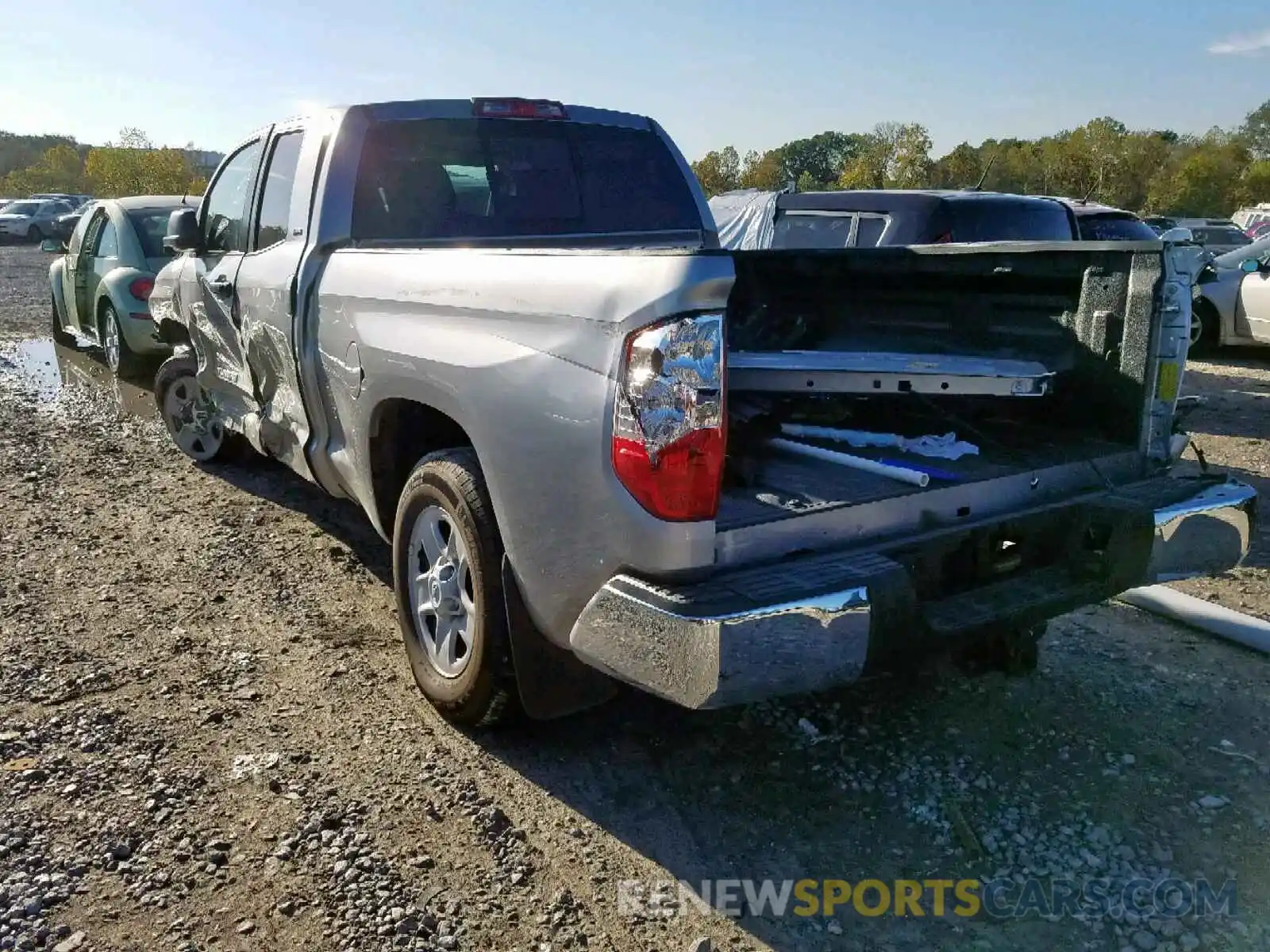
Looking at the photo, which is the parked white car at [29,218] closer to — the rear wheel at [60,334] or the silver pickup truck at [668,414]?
the rear wheel at [60,334]

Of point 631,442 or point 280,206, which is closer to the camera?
point 631,442

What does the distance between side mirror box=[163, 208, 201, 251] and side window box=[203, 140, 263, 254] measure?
0.07 meters

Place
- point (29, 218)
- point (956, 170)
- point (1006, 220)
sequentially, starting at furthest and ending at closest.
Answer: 1. point (956, 170)
2. point (29, 218)
3. point (1006, 220)

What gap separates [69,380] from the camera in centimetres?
988

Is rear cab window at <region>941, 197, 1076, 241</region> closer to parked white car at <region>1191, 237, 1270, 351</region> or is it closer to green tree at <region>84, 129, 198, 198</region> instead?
parked white car at <region>1191, 237, 1270, 351</region>

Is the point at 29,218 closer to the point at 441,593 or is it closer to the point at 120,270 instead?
the point at 120,270

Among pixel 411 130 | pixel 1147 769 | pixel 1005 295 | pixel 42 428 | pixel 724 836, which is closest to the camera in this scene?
pixel 724 836

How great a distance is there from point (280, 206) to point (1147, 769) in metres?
4.08

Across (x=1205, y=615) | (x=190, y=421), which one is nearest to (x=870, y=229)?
(x=1205, y=615)

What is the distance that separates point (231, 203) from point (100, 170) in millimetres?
59126

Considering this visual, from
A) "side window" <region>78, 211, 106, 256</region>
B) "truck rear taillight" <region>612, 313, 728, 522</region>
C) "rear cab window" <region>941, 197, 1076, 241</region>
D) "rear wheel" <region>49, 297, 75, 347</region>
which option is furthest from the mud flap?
"rear wheel" <region>49, 297, 75, 347</region>

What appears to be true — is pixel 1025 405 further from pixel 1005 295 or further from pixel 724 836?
pixel 724 836

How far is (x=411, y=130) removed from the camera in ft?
13.9

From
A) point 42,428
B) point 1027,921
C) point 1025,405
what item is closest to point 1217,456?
point 1025,405
